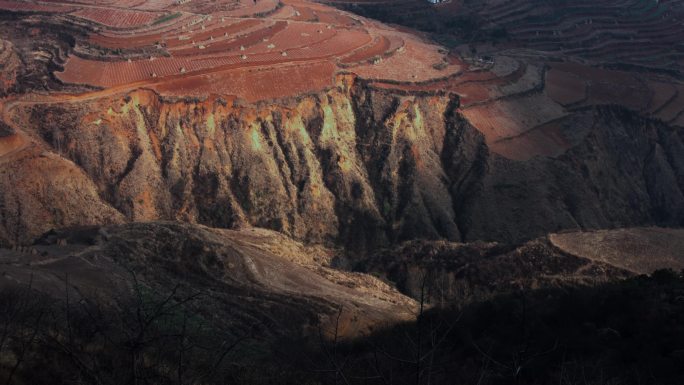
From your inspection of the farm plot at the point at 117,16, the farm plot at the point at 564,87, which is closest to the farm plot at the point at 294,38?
the farm plot at the point at 117,16

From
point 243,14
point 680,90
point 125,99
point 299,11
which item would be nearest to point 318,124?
point 125,99

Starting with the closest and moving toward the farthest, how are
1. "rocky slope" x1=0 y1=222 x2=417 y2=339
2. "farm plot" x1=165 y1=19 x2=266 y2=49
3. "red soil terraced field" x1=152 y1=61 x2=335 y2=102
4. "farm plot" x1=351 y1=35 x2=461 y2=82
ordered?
"rocky slope" x1=0 y1=222 x2=417 y2=339 → "red soil terraced field" x1=152 y1=61 x2=335 y2=102 → "farm plot" x1=351 y1=35 x2=461 y2=82 → "farm plot" x1=165 y1=19 x2=266 y2=49

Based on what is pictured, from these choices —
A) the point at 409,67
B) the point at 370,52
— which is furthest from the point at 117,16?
the point at 409,67

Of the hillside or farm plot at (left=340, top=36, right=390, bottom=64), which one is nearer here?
the hillside

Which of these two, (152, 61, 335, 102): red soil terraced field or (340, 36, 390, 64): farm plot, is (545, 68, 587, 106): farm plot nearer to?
(340, 36, 390, 64): farm plot

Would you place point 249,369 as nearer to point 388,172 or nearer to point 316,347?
point 316,347

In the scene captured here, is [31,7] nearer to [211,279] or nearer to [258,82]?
[258,82]

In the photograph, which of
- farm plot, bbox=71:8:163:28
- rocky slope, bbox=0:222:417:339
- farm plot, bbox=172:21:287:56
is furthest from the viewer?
farm plot, bbox=71:8:163:28

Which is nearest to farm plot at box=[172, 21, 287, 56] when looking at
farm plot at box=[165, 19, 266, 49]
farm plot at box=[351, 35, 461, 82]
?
farm plot at box=[165, 19, 266, 49]
